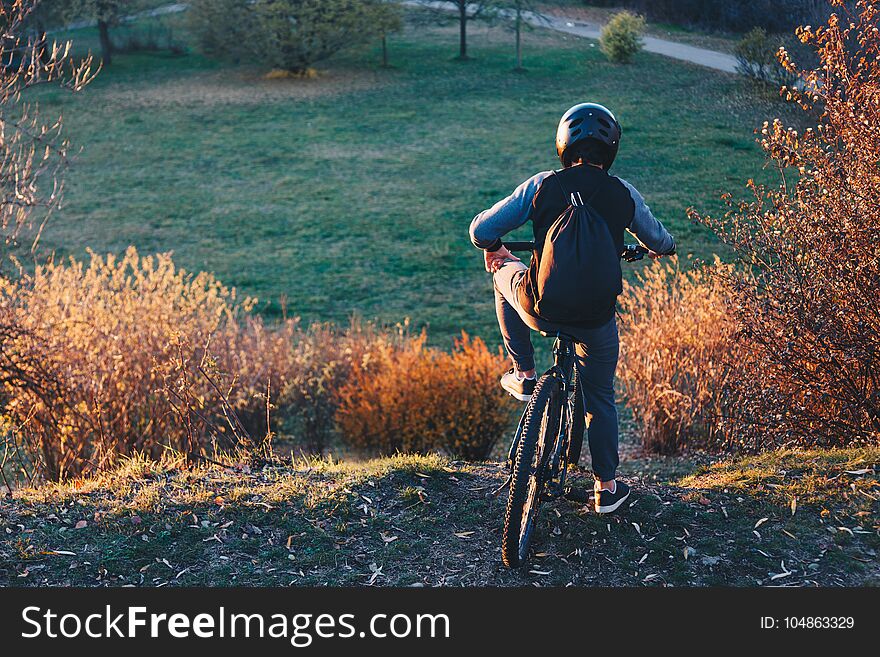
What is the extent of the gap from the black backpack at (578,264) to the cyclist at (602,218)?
3 cm

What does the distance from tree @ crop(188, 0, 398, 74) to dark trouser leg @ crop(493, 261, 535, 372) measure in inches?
845

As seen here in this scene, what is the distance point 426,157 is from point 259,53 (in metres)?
8.32

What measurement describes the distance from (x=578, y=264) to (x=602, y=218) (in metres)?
0.24

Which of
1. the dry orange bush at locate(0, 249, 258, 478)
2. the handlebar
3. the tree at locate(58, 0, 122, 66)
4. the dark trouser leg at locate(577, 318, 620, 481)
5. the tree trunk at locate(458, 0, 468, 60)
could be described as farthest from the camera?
the tree trunk at locate(458, 0, 468, 60)

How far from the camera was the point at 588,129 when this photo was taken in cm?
404

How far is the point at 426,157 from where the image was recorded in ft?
63.6

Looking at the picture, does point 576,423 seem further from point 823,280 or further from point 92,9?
point 92,9

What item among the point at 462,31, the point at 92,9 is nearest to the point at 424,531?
the point at 462,31

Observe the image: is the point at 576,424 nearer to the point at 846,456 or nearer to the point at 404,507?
the point at 404,507

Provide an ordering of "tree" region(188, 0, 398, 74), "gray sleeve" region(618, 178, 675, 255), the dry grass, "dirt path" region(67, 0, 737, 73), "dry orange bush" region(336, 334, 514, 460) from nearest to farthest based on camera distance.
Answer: "gray sleeve" region(618, 178, 675, 255) → "dry orange bush" region(336, 334, 514, 460) → "dirt path" region(67, 0, 737, 73) → the dry grass → "tree" region(188, 0, 398, 74)

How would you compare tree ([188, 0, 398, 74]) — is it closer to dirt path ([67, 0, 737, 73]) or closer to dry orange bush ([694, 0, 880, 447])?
dirt path ([67, 0, 737, 73])

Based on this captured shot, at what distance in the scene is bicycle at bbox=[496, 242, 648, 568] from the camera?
407 cm

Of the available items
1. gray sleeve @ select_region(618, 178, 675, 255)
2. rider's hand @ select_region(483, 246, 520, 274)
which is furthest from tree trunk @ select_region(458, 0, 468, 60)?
gray sleeve @ select_region(618, 178, 675, 255)

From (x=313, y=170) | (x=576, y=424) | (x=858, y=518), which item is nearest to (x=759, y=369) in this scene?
(x=858, y=518)
